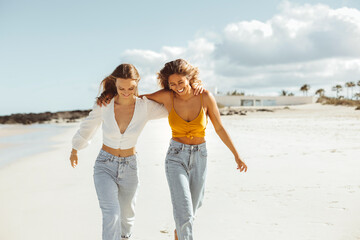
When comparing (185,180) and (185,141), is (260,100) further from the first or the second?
(185,180)

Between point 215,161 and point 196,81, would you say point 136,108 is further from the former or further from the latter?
point 215,161

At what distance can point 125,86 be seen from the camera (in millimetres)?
3457

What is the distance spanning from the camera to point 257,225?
14.6 feet

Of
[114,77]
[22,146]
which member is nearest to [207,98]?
[114,77]

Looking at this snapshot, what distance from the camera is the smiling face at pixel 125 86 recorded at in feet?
11.3

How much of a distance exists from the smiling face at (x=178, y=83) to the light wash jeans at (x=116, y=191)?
790 mm

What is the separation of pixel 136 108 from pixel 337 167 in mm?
5451

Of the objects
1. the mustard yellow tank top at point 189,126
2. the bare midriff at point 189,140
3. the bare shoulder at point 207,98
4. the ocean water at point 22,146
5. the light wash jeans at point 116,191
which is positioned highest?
the bare shoulder at point 207,98

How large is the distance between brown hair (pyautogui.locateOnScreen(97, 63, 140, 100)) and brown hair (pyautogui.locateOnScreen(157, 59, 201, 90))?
0.91 feet

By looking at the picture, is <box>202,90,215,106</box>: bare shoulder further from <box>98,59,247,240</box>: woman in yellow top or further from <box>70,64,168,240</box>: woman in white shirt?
<box>70,64,168,240</box>: woman in white shirt

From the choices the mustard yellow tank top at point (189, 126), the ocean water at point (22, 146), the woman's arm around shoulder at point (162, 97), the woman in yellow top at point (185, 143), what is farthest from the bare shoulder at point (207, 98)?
the ocean water at point (22, 146)

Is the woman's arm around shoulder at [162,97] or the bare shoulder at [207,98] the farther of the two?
the woman's arm around shoulder at [162,97]

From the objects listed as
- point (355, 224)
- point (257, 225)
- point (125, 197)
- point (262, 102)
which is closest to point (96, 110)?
point (125, 197)

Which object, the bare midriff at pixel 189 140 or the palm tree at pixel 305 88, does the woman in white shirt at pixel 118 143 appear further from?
the palm tree at pixel 305 88
